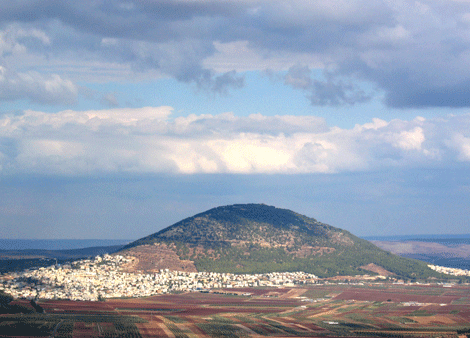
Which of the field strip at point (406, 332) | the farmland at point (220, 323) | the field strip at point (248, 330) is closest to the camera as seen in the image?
the farmland at point (220, 323)

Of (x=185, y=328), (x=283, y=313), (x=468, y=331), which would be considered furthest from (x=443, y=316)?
(x=185, y=328)

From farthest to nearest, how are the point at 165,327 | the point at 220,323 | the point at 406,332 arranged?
the point at 220,323
the point at 406,332
the point at 165,327

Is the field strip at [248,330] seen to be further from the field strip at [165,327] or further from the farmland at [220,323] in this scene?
the field strip at [165,327]

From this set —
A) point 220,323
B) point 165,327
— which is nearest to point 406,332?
point 220,323

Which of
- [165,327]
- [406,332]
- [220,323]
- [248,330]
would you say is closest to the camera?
[248,330]

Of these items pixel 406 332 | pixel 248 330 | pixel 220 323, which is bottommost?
pixel 406 332

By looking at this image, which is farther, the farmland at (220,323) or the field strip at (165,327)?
the farmland at (220,323)

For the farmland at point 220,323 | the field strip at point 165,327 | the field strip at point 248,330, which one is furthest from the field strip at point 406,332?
the field strip at point 165,327

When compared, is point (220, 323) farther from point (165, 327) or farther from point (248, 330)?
point (165, 327)

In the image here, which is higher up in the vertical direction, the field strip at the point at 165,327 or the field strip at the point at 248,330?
the field strip at the point at 165,327

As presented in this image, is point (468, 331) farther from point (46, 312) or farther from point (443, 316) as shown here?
point (46, 312)

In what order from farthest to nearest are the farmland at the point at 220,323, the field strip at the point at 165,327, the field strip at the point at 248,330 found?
1. the field strip at the point at 248,330
2. the farmland at the point at 220,323
3. the field strip at the point at 165,327
